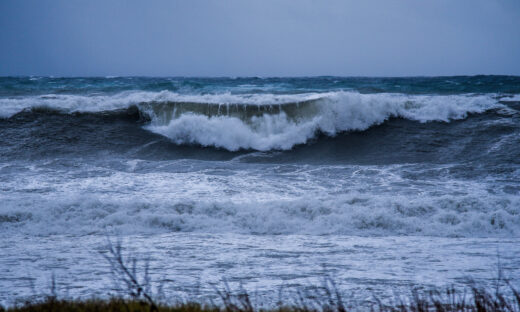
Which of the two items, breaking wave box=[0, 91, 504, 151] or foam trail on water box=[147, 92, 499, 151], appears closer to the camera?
foam trail on water box=[147, 92, 499, 151]

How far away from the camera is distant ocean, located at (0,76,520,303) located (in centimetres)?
488

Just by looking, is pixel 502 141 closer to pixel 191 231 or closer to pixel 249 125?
pixel 249 125

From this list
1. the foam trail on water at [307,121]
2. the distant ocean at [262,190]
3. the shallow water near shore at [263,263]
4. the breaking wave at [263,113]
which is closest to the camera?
the shallow water near shore at [263,263]

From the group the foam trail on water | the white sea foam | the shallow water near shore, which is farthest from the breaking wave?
the shallow water near shore

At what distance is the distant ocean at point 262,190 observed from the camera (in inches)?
192

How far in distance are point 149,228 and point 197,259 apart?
174 cm

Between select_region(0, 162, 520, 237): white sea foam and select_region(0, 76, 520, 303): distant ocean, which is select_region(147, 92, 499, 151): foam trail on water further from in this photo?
select_region(0, 162, 520, 237): white sea foam

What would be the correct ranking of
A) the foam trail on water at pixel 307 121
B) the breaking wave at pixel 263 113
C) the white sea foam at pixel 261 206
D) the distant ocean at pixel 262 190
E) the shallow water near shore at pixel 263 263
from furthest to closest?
1. the breaking wave at pixel 263 113
2. the foam trail on water at pixel 307 121
3. the white sea foam at pixel 261 206
4. the distant ocean at pixel 262 190
5. the shallow water near shore at pixel 263 263

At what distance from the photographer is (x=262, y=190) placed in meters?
8.76

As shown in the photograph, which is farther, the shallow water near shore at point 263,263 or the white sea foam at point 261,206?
the white sea foam at point 261,206

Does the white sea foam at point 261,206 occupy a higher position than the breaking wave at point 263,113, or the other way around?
the breaking wave at point 263,113

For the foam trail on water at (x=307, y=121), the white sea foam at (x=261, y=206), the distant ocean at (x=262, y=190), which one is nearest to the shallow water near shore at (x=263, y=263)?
the distant ocean at (x=262, y=190)

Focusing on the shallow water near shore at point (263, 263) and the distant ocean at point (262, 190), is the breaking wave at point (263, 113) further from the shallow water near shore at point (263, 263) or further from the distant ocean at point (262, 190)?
the shallow water near shore at point (263, 263)

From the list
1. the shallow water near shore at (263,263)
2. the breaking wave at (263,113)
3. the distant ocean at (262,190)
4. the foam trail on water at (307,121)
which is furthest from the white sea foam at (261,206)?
the breaking wave at (263,113)
